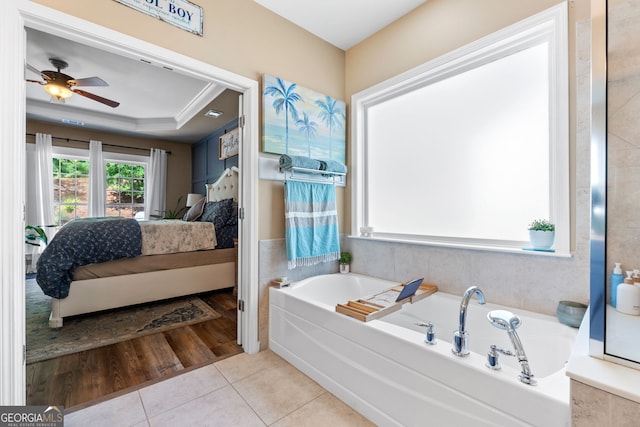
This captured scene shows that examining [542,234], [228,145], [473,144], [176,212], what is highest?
[228,145]

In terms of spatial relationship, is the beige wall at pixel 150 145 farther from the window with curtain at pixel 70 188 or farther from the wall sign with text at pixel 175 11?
the wall sign with text at pixel 175 11

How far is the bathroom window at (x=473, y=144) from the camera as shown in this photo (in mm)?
1615

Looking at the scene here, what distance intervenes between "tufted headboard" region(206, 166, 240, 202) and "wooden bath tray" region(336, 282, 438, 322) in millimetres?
2787

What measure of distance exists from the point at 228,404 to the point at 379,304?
3.44 ft

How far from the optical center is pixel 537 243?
63.1 inches

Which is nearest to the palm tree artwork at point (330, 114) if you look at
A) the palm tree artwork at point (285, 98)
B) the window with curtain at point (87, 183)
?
the palm tree artwork at point (285, 98)

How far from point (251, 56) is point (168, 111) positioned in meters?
3.31

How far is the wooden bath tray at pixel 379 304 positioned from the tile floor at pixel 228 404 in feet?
1.71

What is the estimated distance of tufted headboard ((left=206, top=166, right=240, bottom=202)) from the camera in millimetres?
4160

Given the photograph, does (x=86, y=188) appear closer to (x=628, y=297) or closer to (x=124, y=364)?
(x=124, y=364)

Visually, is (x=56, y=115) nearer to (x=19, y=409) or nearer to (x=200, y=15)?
(x=200, y=15)

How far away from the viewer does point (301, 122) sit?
237 centimetres

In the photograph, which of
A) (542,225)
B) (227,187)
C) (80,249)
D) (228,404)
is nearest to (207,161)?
(227,187)

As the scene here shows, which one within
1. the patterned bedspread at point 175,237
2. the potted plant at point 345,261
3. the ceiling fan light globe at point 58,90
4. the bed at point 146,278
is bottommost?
the bed at point 146,278
